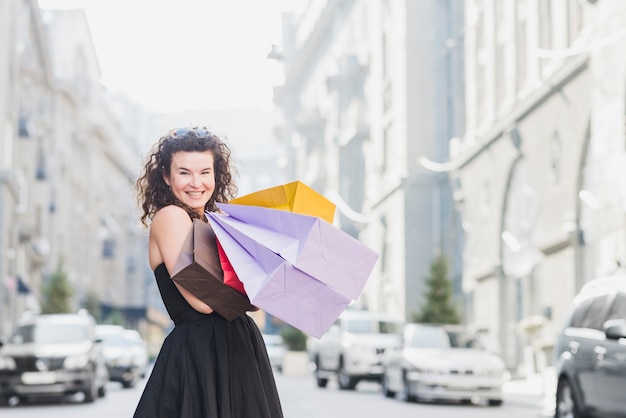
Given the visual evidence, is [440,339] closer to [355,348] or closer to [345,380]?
[355,348]

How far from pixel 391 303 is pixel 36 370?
29.5 meters

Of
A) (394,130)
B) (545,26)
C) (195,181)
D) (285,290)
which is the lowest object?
(285,290)

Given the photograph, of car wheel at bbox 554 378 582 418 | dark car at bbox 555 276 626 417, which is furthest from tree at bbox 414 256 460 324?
car wheel at bbox 554 378 582 418

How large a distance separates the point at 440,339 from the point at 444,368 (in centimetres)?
152

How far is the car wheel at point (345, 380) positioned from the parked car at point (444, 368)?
4.02 m

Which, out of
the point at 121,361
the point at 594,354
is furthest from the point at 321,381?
the point at 594,354

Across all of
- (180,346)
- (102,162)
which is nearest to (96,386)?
(180,346)

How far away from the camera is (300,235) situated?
4.03 m

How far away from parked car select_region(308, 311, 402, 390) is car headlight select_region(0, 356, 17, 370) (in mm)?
7517

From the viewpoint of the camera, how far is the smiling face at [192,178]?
14.4 ft

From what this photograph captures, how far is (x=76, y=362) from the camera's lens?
2252 cm

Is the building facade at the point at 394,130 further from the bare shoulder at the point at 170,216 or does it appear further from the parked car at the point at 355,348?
the bare shoulder at the point at 170,216

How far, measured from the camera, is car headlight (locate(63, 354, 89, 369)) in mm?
22438

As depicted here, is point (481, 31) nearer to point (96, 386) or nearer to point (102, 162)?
point (96, 386)
